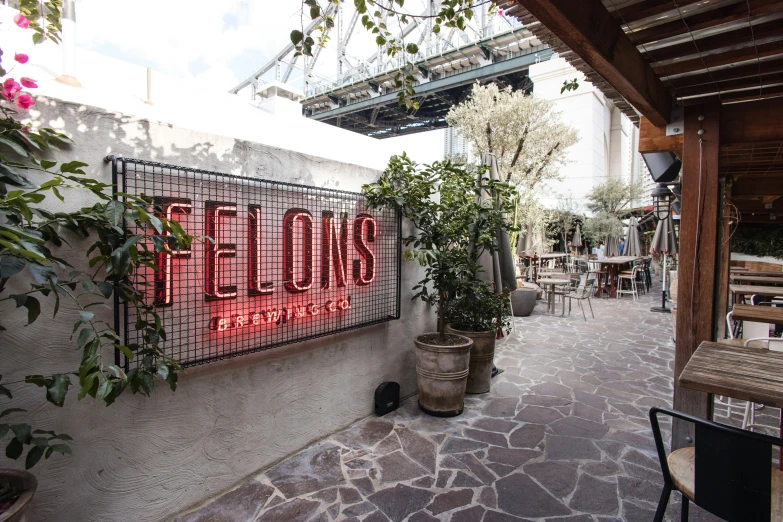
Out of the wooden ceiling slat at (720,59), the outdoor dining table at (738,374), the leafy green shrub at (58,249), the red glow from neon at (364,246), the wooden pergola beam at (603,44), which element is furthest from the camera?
the red glow from neon at (364,246)

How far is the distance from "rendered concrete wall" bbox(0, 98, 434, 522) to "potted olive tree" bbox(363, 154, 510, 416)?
0.43 meters

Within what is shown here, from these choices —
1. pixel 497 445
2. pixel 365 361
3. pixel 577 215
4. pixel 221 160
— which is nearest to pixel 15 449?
pixel 221 160

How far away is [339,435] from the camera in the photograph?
10.9ft

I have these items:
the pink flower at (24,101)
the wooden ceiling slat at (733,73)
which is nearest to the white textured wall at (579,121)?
the wooden ceiling slat at (733,73)

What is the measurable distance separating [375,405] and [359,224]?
1723mm

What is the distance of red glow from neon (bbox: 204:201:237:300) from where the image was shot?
239 centimetres

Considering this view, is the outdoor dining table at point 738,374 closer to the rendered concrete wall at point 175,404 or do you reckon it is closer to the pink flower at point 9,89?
the rendered concrete wall at point 175,404

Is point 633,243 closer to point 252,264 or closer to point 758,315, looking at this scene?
point 758,315

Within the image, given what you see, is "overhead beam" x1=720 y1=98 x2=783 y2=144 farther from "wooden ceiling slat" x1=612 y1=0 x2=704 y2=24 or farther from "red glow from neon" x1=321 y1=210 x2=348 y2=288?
"red glow from neon" x1=321 y1=210 x2=348 y2=288

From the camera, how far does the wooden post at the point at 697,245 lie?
279 cm

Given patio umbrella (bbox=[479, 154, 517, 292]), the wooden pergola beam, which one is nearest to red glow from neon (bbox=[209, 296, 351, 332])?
patio umbrella (bbox=[479, 154, 517, 292])

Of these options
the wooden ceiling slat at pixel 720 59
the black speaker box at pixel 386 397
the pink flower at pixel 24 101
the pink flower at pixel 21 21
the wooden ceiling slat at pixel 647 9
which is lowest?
the black speaker box at pixel 386 397

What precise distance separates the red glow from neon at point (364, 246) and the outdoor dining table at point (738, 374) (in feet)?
7.68

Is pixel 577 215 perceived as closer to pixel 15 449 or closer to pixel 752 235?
pixel 752 235
